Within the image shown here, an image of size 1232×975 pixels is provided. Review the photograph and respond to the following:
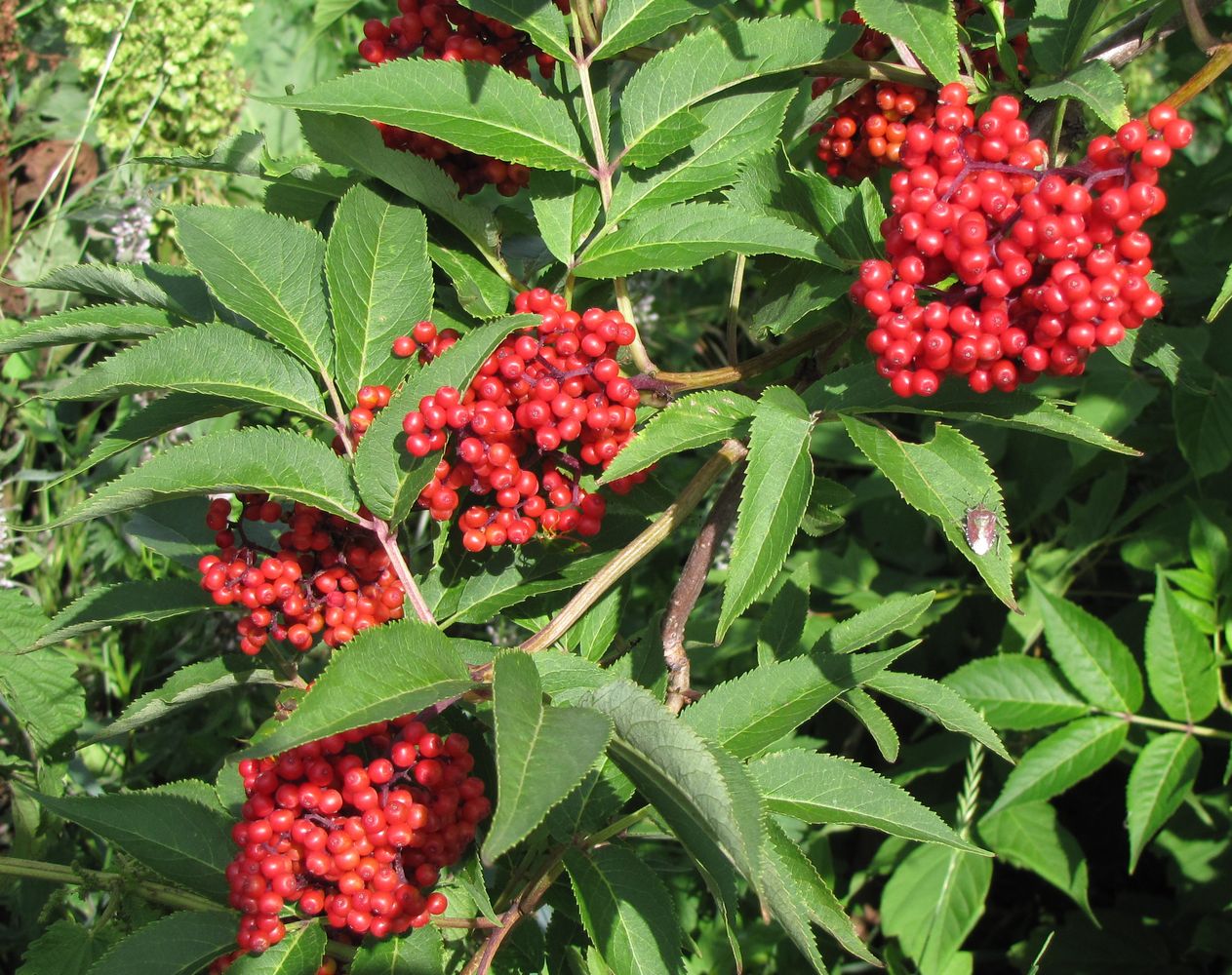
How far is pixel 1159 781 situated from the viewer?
2209 mm

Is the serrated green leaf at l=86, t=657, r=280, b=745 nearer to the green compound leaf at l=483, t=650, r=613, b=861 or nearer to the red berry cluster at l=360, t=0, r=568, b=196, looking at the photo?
the green compound leaf at l=483, t=650, r=613, b=861

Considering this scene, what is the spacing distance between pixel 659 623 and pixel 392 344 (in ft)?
2.00

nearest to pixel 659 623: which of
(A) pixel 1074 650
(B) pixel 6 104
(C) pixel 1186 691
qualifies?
(A) pixel 1074 650

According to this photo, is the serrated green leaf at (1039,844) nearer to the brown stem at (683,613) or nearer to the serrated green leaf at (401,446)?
the brown stem at (683,613)

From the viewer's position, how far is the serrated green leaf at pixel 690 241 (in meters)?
1.49

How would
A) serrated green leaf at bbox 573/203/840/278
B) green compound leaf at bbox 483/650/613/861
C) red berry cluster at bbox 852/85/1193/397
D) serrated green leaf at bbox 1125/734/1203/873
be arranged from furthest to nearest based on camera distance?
serrated green leaf at bbox 1125/734/1203/873 < serrated green leaf at bbox 573/203/840/278 < red berry cluster at bbox 852/85/1193/397 < green compound leaf at bbox 483/650/613/861

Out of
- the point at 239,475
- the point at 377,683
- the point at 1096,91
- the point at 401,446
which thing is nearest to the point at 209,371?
the point at 239,475

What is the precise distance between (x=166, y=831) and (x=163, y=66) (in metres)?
3.02

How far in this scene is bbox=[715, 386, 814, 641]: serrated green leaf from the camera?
129 centimetres

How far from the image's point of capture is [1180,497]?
2.92m

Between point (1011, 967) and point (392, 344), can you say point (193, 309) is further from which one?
point (1011, 967)

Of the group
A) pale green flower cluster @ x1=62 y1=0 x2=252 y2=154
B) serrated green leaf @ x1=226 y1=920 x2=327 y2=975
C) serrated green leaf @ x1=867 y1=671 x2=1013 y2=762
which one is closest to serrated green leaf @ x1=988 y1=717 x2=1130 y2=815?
serrated green leaf @ x1=867 y1=671 x2=1013 y2=762

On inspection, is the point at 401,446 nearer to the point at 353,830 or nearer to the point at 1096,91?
the point at 353,830

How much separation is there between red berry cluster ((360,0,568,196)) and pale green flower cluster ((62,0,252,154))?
240 cm
